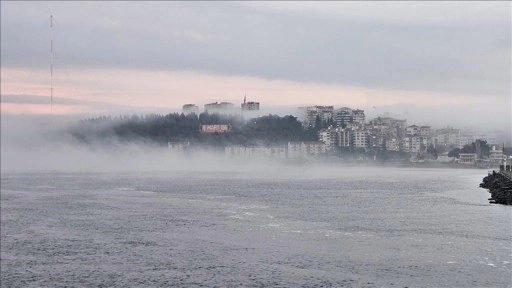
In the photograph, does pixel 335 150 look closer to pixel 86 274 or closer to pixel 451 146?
pixel 451 146

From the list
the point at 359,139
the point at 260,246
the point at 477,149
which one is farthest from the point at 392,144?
the point at 260,246

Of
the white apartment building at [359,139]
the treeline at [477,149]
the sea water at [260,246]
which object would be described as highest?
the white apartment building at [359,139]

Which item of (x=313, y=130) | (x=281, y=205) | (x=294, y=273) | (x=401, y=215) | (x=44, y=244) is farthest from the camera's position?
(x=313, y=130)

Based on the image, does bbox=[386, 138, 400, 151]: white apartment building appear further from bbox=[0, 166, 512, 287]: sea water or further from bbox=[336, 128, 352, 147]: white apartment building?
bbox=[0, 166, 512, 287]: sea water

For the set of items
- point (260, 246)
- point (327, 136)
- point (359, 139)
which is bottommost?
point (260, 246)

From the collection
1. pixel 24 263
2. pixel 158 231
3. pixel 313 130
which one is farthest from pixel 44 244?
pixel 313 130

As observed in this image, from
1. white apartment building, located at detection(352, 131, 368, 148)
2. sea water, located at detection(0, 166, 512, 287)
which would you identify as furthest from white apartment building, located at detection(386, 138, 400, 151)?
sea water, located at detection(0, 166, 512, 287)

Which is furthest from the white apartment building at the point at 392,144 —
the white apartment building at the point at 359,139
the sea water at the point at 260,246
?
the sea water at the point at 260,246

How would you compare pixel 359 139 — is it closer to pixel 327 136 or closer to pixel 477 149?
pixel 327 136

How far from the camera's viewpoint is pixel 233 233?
29344mm

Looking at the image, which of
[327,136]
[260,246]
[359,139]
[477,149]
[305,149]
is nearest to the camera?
[260,246]

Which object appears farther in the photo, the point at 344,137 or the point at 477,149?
the point at 344,137

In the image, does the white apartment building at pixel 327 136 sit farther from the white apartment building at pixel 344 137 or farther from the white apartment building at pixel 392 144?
the white apartment building at pixel 392 144

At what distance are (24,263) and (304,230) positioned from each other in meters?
13.3
